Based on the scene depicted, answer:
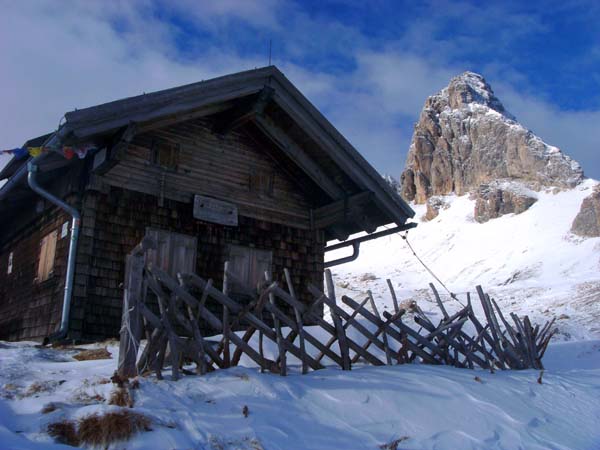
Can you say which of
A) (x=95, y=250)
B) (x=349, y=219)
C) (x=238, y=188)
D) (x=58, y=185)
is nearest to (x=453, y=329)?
(x=349, y=219)

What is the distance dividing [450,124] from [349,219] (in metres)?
109

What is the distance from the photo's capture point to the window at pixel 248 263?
14.0m

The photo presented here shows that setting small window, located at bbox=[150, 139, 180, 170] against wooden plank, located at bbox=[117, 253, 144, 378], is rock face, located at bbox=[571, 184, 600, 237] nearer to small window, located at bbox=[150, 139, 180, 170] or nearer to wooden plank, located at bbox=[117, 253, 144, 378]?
small window, located at bbox=[150, 139, 180, 170]

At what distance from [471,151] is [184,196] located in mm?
104048

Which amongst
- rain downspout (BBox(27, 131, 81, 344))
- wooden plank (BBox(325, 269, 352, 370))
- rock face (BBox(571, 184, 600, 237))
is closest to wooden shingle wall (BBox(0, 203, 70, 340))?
rain downspout (BBox(27, 131, 81, 344))

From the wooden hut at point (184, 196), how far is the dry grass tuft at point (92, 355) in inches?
61.1

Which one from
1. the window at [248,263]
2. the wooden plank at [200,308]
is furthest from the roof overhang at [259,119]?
the wooden plank at [200,308]

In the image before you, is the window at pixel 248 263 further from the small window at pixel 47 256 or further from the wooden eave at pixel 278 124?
→ the small window at pixel 47 256

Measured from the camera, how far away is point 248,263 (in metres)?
14.3

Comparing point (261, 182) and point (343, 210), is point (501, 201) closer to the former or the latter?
point (343, 210)

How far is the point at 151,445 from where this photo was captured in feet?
19.0

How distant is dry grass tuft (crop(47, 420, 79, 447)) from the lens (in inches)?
228

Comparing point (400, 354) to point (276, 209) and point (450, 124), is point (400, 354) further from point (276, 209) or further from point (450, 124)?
point (450, 124)

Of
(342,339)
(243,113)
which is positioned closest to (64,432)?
(342,339)
